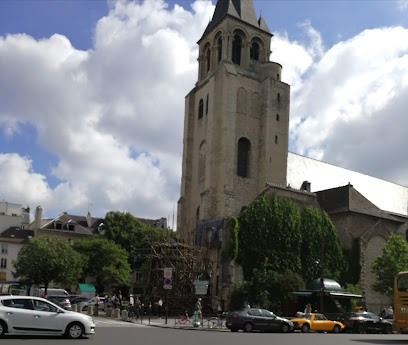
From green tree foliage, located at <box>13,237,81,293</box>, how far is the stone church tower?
1112 cm

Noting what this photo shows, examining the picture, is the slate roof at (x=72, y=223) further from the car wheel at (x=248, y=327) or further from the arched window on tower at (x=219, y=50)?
the car wheel at (x=248, y=327)

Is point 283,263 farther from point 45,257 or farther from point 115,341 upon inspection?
point 115,341

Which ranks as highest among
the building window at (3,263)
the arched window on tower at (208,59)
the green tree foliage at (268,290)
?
the arched window on tower at (208,59)

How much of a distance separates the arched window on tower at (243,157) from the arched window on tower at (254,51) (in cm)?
996

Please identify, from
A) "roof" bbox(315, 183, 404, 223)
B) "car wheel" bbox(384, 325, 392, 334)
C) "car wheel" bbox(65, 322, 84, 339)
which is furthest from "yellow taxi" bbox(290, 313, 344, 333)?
"roof" bbox(315, 183, 404, 223)

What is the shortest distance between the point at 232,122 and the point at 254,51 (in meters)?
10.5

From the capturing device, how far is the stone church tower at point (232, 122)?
5072 cm

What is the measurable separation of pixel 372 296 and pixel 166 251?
62.7ft

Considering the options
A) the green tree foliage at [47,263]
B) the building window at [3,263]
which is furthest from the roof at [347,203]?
the building window at [3,263]

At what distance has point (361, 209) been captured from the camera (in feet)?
159

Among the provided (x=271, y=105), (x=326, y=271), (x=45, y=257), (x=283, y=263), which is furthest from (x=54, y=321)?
(x=271, y=105)

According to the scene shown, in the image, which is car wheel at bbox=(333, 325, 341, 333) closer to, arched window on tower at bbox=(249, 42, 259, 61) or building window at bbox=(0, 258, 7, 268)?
arched window on tower at bbox=(249, 42, 259, 61)

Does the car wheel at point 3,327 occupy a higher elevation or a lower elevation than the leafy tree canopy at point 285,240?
lower

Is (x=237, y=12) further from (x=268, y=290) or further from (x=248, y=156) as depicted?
(x=268, y=290)
